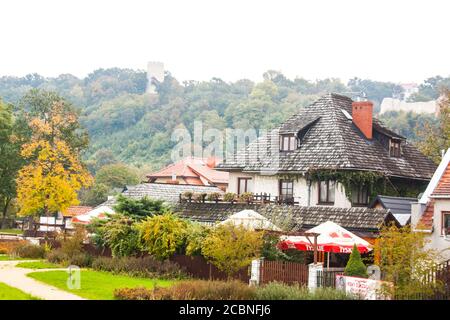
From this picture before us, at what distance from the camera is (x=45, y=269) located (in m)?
34.1

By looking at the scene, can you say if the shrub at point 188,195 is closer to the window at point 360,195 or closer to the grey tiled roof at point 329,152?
the grey tiled roof at point 329,152

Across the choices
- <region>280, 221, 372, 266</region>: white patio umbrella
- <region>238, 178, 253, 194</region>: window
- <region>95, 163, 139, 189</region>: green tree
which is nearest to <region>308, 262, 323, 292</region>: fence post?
<region>280, 221, 372, 266</region>: white patio umbrella

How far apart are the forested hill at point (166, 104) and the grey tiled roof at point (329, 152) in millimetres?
42983

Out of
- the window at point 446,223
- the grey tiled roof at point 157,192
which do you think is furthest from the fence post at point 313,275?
the grey tiled roof at point 157,192

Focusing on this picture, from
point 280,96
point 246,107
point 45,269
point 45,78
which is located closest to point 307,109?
point 45,269

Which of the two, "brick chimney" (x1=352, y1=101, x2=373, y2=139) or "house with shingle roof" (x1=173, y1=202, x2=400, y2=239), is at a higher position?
"brick chimney" (x1=352, y1=101, x2=373, y2=139)

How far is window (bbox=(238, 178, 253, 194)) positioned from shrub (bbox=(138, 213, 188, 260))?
13.6m

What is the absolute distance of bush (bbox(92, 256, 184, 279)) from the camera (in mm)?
33188

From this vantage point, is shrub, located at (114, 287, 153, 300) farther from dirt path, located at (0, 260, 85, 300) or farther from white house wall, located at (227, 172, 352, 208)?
white house wall, located at (227, 172, 352, 208)

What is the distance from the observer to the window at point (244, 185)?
4814 cm

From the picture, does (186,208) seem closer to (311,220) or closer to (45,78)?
(311,220)

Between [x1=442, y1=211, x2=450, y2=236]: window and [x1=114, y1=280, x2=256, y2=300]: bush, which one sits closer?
[x1=114, y1=280, x2=256, y2=300]: bush

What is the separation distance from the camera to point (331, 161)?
4269cm

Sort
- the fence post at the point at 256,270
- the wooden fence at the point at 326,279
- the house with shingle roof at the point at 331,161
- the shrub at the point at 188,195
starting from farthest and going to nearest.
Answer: the house with shingle roof at the point at 331,161 → the shrub at the point at 188,195 → the fence post at the point at 256,270 → the wooden fence at the point at 326,279
